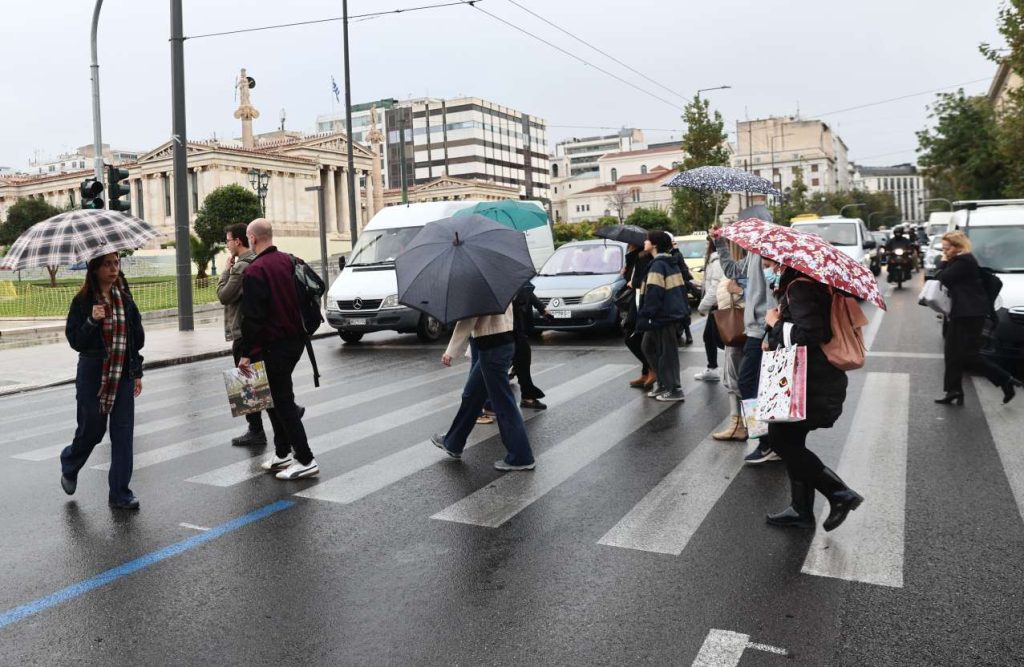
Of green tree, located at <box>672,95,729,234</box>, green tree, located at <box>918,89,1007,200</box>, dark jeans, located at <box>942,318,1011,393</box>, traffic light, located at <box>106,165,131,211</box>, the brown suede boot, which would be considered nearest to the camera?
the brown suede boot

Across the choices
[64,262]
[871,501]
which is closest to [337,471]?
[64,262]

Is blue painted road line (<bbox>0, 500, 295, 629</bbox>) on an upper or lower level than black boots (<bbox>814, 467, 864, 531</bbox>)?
lower

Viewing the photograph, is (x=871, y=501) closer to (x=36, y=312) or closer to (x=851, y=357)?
(x=851, y=357)

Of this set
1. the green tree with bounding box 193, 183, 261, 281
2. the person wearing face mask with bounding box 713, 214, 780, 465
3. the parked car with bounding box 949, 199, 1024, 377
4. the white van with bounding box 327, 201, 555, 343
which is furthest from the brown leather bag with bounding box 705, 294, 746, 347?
the green tree with bounding box 193, 183, 261, 281

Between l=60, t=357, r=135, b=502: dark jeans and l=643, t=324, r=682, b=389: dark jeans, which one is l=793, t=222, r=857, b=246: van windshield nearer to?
l=643, t=324, r=682, b=389: dark jeans

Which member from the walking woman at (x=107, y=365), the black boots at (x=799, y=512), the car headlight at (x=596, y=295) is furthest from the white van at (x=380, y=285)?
the black boots at (x=799, y=512)

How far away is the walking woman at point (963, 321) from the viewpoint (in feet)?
28.2

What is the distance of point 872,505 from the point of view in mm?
5430

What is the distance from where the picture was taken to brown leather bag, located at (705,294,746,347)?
711 centimetres

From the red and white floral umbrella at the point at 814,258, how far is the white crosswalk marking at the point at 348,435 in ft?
12.9

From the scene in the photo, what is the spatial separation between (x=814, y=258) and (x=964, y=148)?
37.9m

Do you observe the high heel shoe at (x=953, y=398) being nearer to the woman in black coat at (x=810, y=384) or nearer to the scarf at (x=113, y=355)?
the woman in black coat at (x=810, y=384)

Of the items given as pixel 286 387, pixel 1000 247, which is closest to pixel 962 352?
pixel 1000 247

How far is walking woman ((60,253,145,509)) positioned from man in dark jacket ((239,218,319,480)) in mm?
768
